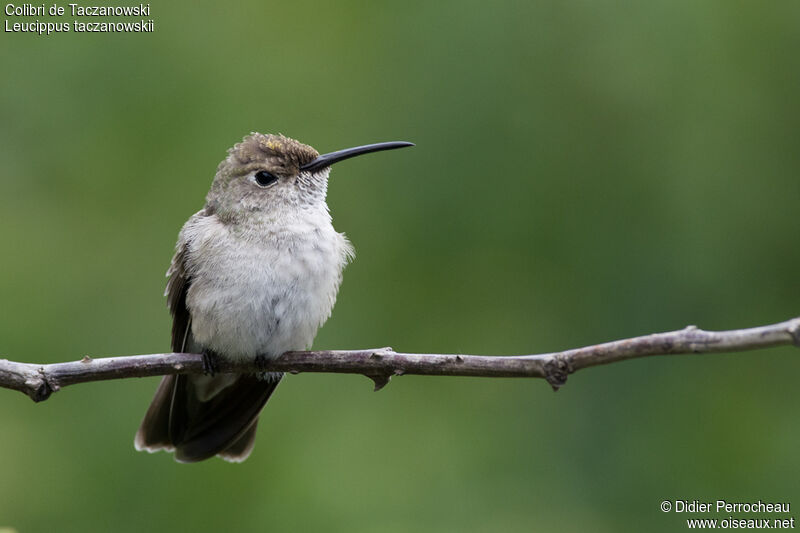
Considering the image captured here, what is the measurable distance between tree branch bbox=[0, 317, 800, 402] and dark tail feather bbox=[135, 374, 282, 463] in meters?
1.07

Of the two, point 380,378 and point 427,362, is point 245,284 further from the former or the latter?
point 427,362

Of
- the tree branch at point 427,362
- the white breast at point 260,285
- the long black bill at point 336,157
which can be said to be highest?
the long black bill at point 336,157

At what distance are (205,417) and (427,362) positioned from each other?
275cm

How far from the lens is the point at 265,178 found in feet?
18.3

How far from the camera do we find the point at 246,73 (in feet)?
24.9

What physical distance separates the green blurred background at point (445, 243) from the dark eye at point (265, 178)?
1.50 meters

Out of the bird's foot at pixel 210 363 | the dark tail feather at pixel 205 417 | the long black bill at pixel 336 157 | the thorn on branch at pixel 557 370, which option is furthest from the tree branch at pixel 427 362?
the long black bill at pixel 336 157

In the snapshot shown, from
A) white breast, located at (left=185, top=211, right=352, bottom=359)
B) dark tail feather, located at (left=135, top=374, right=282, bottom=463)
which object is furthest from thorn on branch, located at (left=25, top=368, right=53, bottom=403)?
dark tail feather, located at (left=135, top=374, right=282, bottom=463)

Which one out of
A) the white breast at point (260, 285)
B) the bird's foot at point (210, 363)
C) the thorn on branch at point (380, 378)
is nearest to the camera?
the thorn on branch at point (380, 378)

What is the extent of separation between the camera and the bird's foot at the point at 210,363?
15.7 feet

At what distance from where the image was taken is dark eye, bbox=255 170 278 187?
5.56 meters

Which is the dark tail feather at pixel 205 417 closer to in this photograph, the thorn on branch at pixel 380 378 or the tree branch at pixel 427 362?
the tree branch at pixel 427 362

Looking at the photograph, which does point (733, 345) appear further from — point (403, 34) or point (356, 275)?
point (403, 34)

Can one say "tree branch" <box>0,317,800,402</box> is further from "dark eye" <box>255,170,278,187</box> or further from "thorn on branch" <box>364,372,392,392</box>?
"dark eye" <box>255,170,278,187</box>
